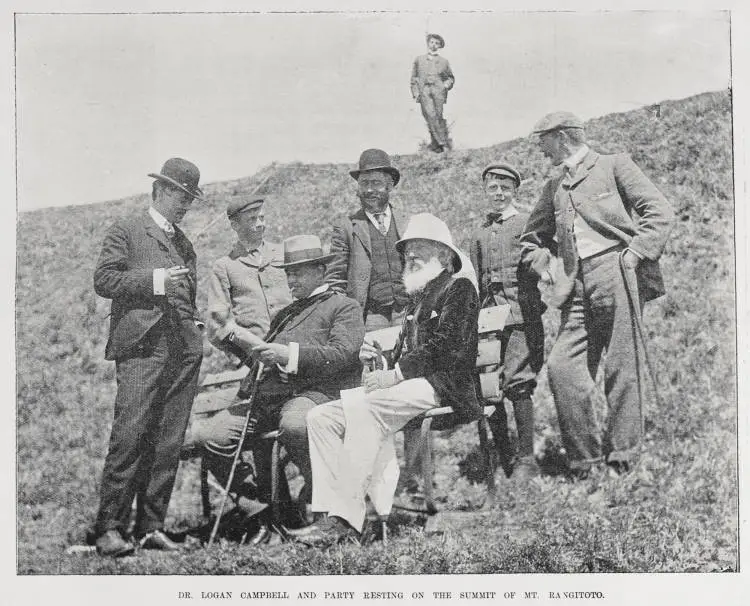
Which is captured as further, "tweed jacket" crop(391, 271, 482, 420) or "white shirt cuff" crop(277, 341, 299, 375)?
"white shirt cuff" crop(277, 341, 299, 375)

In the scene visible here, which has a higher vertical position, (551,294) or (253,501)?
(551,294)

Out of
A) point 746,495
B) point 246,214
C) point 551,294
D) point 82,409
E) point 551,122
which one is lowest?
point 746,495

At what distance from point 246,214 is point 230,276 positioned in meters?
0.55

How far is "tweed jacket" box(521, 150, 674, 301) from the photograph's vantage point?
9.06 meters

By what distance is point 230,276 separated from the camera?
9.41 metres

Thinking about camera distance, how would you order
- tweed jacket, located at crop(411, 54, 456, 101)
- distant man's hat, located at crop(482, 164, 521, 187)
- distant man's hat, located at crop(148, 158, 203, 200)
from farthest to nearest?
tweed jacket, located at crop(411, 54, 456, 101)
distant man's hat, located at crop(148, 158, 203, 200)
distant man's hat, located at crop(482, 164, 521, 187)

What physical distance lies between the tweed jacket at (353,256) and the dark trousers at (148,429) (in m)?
1.31

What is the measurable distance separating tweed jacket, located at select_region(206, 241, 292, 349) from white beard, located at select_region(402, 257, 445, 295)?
0.99 m

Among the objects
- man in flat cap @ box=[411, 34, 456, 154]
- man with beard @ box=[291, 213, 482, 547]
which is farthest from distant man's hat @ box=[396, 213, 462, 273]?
man in flat cap @ box=[411, 34, 456, 154]

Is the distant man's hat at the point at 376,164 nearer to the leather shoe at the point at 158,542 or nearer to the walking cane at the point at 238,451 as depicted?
the walking cane at the point at 238,451

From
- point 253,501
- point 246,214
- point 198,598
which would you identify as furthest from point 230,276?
point 198,598

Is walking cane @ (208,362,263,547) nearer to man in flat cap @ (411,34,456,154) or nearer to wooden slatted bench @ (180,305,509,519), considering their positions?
wooden slatted bench @ (180,305,509,519)

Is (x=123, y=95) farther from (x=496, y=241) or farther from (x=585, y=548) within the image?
(x=585, y=548)

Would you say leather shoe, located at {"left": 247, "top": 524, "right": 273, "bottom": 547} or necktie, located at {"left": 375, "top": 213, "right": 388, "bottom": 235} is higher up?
necktie, located at {"left": 375, "top": 213, "right": 388, "bottom": 235}
